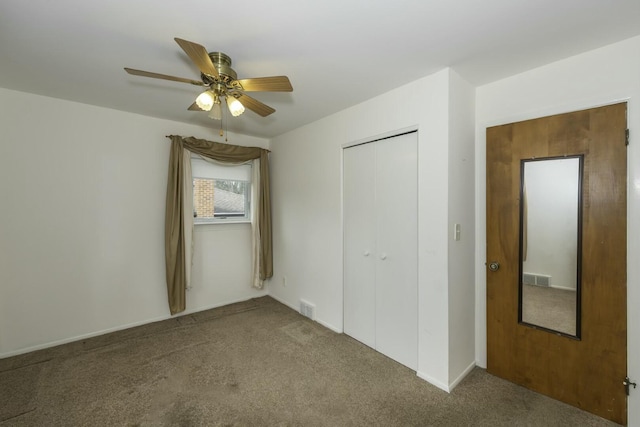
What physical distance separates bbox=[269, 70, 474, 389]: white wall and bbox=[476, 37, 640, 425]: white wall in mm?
120

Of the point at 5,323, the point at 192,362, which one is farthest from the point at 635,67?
the point at 5,323

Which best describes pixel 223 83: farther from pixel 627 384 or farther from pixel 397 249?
pixel 627 384

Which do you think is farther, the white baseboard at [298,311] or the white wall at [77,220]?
the white baseboard at [298,311]

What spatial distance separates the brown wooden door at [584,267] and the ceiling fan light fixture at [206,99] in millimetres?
2243

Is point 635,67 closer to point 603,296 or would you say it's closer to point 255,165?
point 603,296

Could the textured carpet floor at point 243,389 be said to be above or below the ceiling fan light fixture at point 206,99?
below

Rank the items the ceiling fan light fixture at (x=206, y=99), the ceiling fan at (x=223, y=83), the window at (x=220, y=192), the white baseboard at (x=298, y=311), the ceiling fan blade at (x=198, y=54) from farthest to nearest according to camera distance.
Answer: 1. the window at (x=220, y=192)
2. the white baseboard at (x=298, y=311)
3. the ceiling fan light fixture at (x=206, y=99)
4. the ceiling fan at (x=223, y=83)
5. the ceiling fan blade at (x=198, y=54)

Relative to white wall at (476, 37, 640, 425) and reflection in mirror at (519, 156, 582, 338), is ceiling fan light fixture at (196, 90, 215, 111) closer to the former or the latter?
white wall at (476, 37, 640, 425)

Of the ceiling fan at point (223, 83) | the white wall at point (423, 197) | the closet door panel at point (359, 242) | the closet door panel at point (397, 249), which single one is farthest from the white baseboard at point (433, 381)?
the ceiling fan at point (223, 83)

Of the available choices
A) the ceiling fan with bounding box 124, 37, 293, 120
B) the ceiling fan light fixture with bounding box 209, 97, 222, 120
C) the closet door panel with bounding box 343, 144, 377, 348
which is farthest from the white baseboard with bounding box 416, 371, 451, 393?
the ceiling fan light fixture with bounding box 209, 97, 222, 120

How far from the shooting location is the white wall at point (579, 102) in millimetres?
1681

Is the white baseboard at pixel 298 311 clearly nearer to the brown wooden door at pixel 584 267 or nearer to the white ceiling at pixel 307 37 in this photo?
the brown wooden door at pixel 584 267

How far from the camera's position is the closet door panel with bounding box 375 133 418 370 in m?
2.31

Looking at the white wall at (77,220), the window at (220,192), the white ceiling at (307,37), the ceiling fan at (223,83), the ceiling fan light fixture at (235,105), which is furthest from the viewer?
the window at (220,192)
